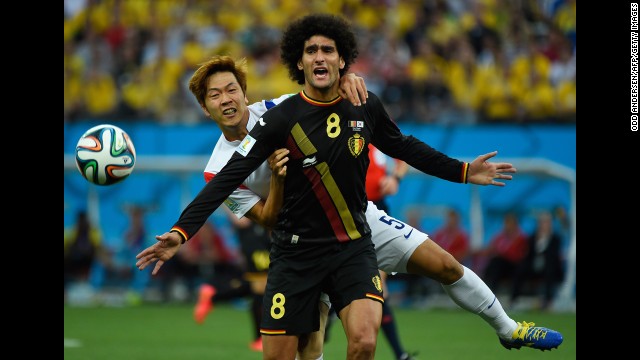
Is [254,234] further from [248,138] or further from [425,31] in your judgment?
[425,31]

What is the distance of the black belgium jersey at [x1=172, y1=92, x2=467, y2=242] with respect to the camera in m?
6.46

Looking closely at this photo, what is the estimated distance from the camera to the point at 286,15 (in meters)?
19.5

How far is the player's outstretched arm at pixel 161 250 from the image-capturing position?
5.93 m

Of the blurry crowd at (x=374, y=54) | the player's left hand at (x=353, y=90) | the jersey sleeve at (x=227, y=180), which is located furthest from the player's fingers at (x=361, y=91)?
the blurry crowd at (x=374, y=54)

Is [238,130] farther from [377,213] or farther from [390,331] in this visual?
[390,331]

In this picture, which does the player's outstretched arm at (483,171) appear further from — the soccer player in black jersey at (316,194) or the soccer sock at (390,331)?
the soccer sock at (390,331)

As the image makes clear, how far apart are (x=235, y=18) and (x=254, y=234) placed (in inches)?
357

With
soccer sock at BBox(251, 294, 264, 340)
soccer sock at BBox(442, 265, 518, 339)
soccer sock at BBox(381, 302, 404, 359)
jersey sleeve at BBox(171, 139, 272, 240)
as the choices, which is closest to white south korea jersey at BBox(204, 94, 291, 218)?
jersey sleeve at BBox(171, 139, 272, 240)

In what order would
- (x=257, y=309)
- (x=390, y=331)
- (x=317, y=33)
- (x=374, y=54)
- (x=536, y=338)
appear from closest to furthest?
(x=317, y=33) → (x=536, y=338) → (x=390, y=331) → (x=257, y=309) → (x=374, y=54)

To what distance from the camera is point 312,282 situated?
6629 mm

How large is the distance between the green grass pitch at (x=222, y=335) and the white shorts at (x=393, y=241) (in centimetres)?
328

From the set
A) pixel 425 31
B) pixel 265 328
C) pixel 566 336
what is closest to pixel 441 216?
pixel 425 31

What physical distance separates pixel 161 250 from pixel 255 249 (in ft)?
18.2

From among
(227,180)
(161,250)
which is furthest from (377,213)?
(161,250)
